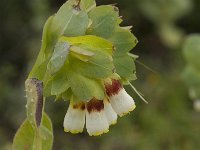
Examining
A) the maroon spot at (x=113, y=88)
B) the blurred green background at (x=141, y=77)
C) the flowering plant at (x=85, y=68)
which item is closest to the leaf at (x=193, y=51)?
the blurred green background at (x=141, y=77)

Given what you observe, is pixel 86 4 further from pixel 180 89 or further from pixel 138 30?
pixel 138 30

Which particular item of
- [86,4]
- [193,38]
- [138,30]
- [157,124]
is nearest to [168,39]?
[138,30]

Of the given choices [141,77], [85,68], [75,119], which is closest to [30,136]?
[75,119]

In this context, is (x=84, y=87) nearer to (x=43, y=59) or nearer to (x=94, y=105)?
(x=94, y=105)

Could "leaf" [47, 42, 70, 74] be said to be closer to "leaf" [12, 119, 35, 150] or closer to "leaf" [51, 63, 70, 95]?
"leaf" [51, 63, 70, 95]

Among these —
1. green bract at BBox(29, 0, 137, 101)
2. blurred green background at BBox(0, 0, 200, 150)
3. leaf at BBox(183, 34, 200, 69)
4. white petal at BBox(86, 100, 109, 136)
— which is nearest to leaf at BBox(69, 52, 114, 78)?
green bract at BBox(29, 0, 137, 101)

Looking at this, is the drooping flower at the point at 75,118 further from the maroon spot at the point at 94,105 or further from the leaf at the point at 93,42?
the leaf at the point at 93,42

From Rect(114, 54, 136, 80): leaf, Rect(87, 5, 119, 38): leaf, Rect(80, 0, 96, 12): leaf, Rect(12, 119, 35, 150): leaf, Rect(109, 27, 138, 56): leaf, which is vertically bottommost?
Rect(12, 119, 35, 150): leaf
